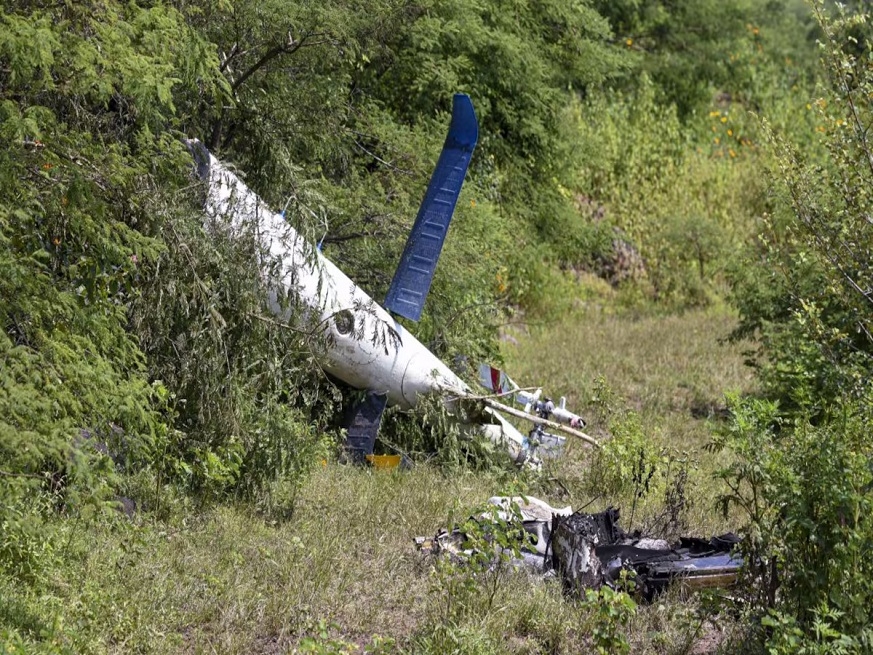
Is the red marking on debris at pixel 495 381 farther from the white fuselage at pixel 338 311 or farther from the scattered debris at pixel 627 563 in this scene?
the scattered debris at pixel 627 563

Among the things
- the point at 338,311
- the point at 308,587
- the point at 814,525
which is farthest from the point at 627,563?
the point at 338,311

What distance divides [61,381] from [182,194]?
8.25 feet

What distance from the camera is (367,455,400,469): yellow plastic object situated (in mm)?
8281

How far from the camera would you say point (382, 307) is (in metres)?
8.79

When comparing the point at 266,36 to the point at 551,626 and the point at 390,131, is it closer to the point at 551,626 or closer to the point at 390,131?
the point at 390,131

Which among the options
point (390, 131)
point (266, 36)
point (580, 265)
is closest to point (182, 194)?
point (266, 36)

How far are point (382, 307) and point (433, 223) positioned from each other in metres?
0.71

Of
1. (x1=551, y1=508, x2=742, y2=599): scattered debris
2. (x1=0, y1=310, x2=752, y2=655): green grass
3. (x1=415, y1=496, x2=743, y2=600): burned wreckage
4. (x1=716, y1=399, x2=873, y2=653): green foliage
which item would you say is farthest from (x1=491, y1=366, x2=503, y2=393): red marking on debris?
(x1=716, y1=399, x2=873, y2=653): green foliage

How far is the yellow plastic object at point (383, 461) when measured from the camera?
8.28 m

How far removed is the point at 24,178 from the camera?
18.0ft

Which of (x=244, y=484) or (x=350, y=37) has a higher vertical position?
(x=350, y=37)

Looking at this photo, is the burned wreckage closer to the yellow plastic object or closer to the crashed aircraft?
the yellow plastic object

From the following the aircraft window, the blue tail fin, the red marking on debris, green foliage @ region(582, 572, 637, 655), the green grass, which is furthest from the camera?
the red marking on debris

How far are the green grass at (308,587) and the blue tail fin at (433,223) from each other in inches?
53.4
